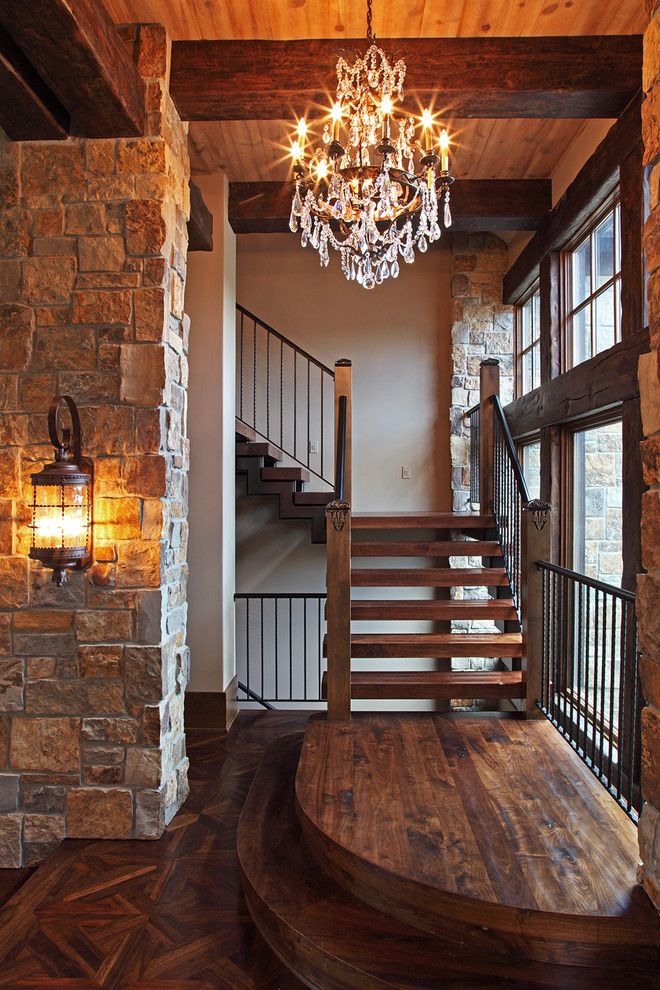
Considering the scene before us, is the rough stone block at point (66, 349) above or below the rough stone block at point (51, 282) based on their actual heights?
below

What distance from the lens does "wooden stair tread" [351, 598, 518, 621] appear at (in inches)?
156

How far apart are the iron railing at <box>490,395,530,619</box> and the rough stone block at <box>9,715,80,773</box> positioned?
2.49 m

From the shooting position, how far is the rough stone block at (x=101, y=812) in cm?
289

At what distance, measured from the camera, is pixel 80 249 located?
117 inches

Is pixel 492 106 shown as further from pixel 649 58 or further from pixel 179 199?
pixel 179 199

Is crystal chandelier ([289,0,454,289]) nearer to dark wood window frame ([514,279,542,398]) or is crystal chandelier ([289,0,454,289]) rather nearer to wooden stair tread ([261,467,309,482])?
wooden stair tread ([261,467,309,482])

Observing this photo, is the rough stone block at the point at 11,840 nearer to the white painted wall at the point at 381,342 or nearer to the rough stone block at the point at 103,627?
the rough stone block at the point at 103,627

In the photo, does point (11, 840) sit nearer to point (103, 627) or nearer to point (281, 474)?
point (103, 627)

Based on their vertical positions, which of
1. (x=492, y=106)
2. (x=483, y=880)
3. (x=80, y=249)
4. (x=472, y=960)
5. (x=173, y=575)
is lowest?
(x=472, y=960)

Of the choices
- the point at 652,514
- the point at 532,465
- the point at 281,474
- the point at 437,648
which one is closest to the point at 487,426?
the point at 532,465

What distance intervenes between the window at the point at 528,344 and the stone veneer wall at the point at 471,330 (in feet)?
0.29

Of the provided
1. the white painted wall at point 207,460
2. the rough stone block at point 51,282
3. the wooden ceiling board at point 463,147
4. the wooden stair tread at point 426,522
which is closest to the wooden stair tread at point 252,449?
the white painted wall at point 207,460

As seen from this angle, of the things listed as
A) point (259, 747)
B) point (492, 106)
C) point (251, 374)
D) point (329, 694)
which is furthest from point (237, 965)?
point (251, 374)

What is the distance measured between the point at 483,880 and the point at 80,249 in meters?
3.02
